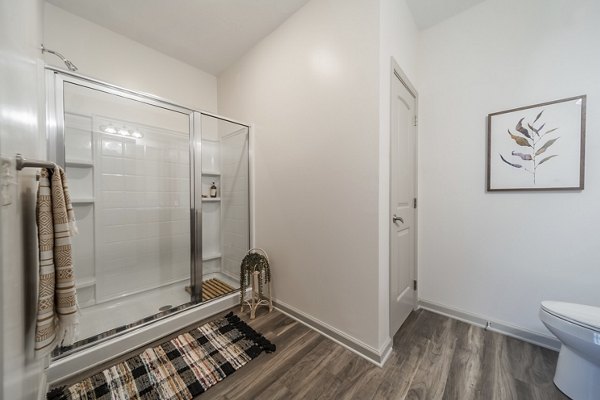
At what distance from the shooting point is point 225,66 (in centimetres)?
268

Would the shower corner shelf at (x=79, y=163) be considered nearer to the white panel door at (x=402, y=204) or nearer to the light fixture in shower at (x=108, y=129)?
the light fixture in shower at (x=108, y=129)

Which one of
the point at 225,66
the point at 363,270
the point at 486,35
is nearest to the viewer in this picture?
the point at 363,270

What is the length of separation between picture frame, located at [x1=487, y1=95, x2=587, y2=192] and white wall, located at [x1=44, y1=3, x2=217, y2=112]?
277 centimetres

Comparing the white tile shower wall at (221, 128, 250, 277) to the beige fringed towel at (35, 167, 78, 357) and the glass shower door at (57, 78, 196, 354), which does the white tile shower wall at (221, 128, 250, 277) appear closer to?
the glass shower door at (57, 78, 196, 354)

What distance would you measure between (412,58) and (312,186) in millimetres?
1465

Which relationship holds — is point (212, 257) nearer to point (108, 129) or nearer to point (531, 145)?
point (108, 129)

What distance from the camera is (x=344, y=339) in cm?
158

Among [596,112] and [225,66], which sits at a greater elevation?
[225,66]

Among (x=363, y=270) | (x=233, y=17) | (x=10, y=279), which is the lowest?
(x=363, y=270)

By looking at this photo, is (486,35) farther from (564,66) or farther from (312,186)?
(312,186)

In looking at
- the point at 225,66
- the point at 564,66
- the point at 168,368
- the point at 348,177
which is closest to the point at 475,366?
the point at 348,177

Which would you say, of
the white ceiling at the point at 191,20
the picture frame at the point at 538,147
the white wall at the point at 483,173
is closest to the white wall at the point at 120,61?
the white ceiling at the point at 191,20

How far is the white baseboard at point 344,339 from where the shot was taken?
4.67ft

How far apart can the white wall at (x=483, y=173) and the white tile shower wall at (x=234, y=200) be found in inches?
71.7
